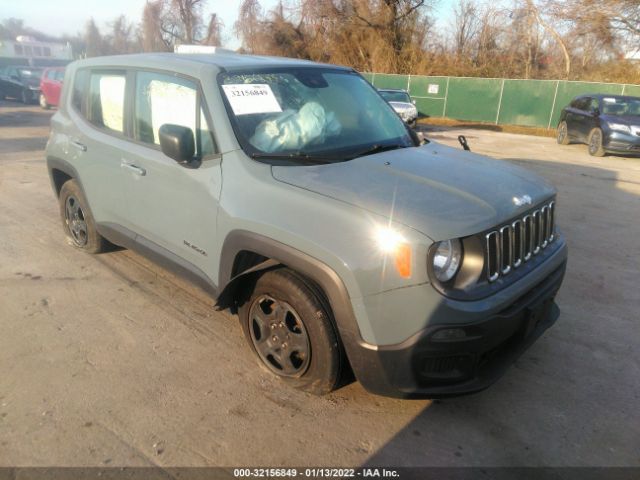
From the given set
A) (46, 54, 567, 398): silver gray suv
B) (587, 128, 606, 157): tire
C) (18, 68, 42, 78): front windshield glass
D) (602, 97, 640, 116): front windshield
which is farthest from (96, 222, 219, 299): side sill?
(18, 68, 42, 78): front windshield glass

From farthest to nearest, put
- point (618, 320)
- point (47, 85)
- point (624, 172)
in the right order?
point (47, 85) < point (624, 172) < point (618, 320)

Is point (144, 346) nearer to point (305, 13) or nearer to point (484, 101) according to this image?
point (484, 101)

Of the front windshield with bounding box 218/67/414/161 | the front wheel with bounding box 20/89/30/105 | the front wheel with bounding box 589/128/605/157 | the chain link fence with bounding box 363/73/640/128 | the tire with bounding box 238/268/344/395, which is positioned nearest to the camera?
the tire with bounding box 238/268/344/395

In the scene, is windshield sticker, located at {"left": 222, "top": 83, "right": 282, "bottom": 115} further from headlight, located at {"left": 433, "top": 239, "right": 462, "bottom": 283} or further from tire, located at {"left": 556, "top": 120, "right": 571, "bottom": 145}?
tire, located at {"left": 556, "top": 120, "right": 571, "bottom": 145}

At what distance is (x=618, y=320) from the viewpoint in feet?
12.6

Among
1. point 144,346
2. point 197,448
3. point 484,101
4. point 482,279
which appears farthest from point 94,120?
point 484,101

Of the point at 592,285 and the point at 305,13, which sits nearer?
the point at 592,285

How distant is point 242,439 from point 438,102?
25.2 metres

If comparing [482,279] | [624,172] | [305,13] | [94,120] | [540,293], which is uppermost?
[305,13]

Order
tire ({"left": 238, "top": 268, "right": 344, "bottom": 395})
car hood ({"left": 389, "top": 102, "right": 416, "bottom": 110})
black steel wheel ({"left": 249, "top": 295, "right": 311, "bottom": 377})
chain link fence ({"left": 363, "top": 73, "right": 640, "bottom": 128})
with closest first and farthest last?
1. tire ({"left": 238, "top": 268, "right": 344, "bottom": 395})
2. black steel wheel ({"left": 249, "top": 295, "right": 311, "bottom": 377})
3. car hood ({"left": 389, "top": 102, "right": 416, "bottom": 110})
4. chain link fence ({"left": 363, "top": 73, "right": 640, "bottom": 128})

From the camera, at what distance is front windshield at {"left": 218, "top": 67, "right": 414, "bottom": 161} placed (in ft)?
9.77

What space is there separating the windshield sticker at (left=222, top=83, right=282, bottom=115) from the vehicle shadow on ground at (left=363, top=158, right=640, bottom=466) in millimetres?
2072

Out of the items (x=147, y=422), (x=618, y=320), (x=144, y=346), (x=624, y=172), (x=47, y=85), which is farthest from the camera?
(x=47, y=85)

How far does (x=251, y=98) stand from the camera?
3.07 m
